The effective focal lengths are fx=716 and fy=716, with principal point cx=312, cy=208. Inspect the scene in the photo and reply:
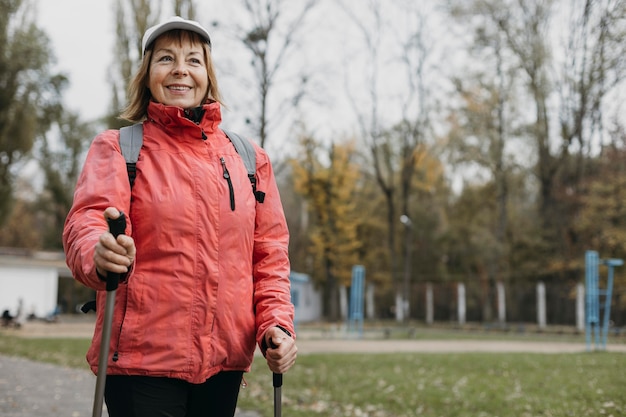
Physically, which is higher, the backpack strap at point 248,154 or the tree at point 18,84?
the tree at point 18,84

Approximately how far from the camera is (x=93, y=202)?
2.08m

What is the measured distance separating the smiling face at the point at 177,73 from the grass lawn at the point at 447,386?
5669 millimetres

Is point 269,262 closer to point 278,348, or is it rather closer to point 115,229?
point 278,348

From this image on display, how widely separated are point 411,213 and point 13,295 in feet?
73.3

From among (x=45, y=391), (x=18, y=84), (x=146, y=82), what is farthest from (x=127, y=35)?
(x=146, y=82)

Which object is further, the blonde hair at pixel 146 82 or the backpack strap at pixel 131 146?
the blonde hair at pixel 146 82

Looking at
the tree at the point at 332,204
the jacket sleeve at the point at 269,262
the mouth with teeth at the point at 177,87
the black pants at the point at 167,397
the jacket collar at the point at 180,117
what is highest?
the tree at the point at 332,204

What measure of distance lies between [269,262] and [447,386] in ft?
24.9

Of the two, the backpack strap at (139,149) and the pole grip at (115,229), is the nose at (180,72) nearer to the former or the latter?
the backpack strap at (139,149)

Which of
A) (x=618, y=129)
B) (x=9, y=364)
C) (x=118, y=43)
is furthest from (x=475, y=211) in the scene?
(x=9, y=364)

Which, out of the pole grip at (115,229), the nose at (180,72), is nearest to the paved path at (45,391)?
the nose at (180,72)

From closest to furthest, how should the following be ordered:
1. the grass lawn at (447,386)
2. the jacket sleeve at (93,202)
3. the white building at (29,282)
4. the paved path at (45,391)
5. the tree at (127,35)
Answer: the jacket sleeve at (93,202) < the grass lawn at (447,386) < the paved path at (45,391) < the tree at (127,35) < the white building at (29,282)

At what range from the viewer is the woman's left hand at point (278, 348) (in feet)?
7.19

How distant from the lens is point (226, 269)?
219 cm
